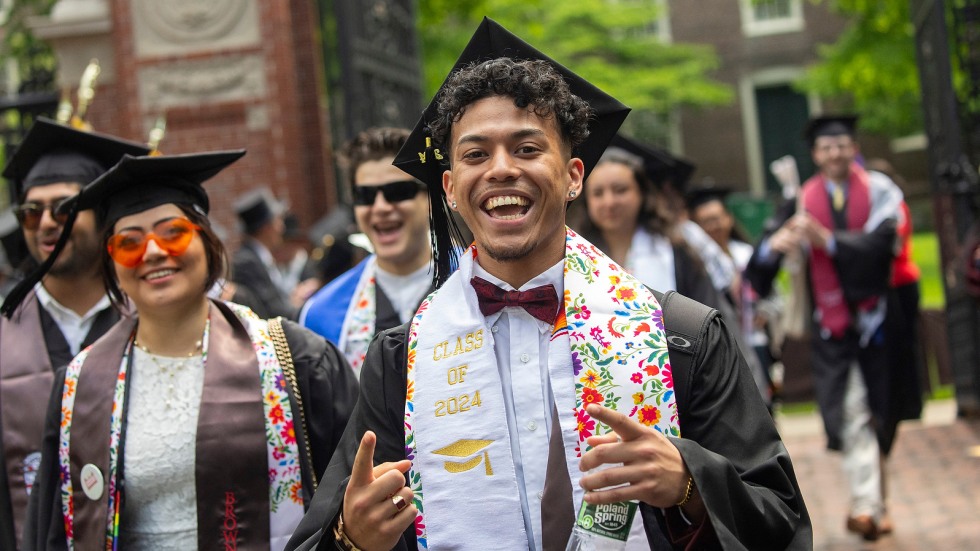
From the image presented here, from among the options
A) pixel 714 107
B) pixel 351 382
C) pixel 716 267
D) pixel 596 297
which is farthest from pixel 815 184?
pixel 714 107

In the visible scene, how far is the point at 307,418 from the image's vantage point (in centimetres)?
433

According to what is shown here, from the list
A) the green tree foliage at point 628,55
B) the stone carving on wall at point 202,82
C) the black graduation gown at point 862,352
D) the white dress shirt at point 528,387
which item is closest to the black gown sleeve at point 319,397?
the white dress shirt at point 528,387

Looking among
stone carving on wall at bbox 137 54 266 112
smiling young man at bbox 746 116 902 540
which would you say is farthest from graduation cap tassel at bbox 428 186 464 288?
stone carving on wall at bbox 137 54 266 112

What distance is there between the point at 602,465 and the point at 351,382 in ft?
5.69

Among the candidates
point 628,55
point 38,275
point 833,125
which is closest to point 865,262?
point 833,125

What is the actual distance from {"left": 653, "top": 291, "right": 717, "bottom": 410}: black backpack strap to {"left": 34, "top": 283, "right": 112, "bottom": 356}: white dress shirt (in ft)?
8.83

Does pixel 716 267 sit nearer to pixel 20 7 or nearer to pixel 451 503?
pixel 451 503

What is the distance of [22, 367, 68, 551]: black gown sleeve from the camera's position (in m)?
4.15

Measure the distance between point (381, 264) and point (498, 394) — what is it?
2534mm

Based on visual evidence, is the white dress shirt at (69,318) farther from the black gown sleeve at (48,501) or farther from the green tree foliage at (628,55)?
the green tree foliage at (628,55)

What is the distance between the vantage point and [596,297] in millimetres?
3242

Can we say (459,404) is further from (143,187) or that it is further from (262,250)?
(262,250)

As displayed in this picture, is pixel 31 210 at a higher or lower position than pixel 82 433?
higher

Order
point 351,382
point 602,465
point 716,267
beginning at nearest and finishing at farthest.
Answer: point 602,465 < point 351,382 < point 716,267
